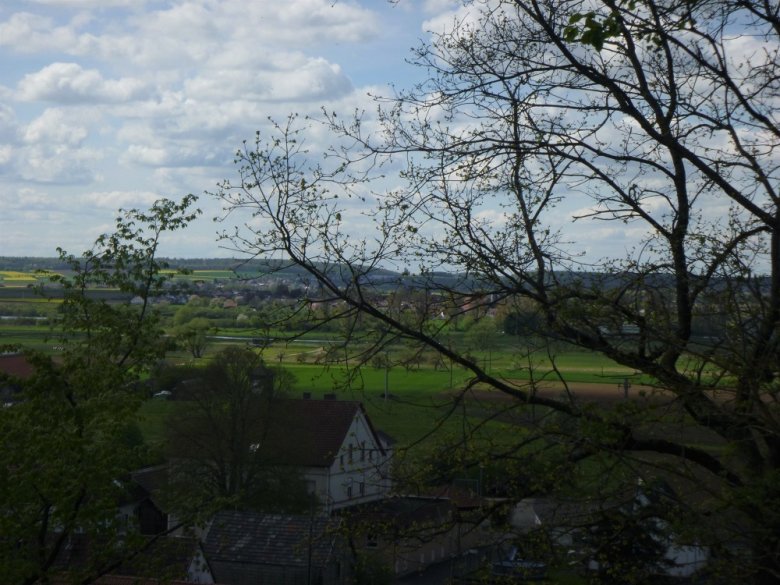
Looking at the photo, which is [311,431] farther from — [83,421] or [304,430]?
[83,421]

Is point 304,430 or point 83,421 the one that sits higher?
point 83,421

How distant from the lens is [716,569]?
609 cm

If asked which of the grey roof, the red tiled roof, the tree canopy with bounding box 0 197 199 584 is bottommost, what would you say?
the grey roof

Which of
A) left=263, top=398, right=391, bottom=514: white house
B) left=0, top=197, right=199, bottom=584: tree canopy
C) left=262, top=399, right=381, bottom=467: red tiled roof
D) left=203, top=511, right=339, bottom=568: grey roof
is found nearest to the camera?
left=0, top=197, right=199, bottom=584: tree canopy

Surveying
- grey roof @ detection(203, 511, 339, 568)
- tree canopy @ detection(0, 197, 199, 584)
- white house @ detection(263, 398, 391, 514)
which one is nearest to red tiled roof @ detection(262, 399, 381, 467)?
white house @ detection(263, 398, 391, 514)

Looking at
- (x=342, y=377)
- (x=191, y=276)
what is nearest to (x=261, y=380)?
(x=191, y=276)

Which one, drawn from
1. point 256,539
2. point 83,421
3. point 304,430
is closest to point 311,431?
point 304,430

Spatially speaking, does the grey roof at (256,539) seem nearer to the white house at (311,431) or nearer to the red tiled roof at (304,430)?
the white house at (311,431)

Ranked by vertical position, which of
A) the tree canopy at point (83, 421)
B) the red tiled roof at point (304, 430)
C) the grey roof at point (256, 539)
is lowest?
the grey roof at point (256, 539)

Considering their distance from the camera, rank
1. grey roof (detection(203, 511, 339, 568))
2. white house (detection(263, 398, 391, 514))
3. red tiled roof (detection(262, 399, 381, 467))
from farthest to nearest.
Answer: red tiled roof (detection(262, 399, 381, 467)) → white house (detection(263, 398, 391, 514)) → grey roof (detection(203, 511, 339, 568))

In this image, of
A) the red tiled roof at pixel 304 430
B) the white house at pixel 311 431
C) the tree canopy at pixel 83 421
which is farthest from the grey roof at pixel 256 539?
the tree canopy at pixel 83 421

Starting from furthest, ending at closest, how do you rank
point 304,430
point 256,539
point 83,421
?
point 304,430, point 256,539, point 83,421

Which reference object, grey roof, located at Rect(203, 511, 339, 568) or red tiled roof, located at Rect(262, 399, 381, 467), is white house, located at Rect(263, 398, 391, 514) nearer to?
red tiled roof, located at Rect(262, 399, 381, 467)

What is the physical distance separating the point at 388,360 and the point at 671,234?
7.30 feet
